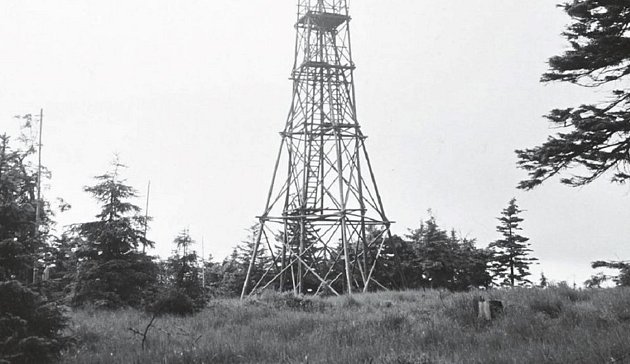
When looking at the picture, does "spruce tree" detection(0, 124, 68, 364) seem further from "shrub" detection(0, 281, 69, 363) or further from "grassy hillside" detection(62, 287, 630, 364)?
"grassy hillside" detection(62, 287, 630, 364)

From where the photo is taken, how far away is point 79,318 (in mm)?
13688

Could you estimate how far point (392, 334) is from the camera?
10406 millimetres

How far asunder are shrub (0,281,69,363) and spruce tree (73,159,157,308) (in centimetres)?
896

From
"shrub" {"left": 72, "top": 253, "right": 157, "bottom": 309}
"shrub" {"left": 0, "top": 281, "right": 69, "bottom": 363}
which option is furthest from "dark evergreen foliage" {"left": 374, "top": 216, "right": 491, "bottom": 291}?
"shrub" {"left": 0, "top": 281, "right": 69, "bottom": 363}

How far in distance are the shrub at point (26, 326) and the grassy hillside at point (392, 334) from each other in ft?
3.40

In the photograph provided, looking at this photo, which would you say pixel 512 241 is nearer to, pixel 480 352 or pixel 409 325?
pixel 409 325

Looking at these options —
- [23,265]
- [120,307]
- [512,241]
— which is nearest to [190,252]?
[120,307]

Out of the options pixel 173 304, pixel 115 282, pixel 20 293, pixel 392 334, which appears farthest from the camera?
pixel 115 282

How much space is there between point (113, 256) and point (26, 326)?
10.2 meters

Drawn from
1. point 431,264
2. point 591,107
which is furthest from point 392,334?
point 431,264

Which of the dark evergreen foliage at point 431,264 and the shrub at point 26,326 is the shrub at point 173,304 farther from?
the dark evergreen foliage at point 431,264

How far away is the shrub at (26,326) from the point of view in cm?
758

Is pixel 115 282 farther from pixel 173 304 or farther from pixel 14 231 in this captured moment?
pixel 14 231

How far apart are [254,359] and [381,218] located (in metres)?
14.1
